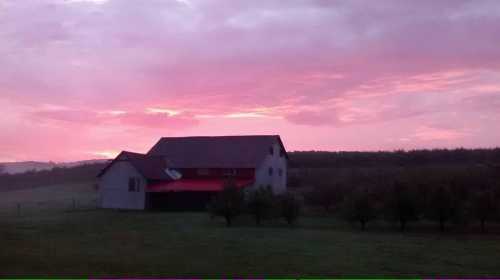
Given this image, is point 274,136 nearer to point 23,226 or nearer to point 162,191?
point 162,191

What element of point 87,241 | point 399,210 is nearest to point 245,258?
point 87,241

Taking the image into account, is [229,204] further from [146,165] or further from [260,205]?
[146,165]

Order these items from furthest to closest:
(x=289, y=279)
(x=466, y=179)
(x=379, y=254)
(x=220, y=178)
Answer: (x=220, y=178)
(x=466, y=179)
(x=379, y=254)
(x=289, y=279)

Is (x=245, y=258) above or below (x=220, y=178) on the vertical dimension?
below

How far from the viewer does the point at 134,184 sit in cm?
5534

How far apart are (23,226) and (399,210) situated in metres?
22.4

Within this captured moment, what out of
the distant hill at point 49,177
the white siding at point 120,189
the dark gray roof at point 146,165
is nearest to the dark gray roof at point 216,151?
the dark gray roof at point 146,165

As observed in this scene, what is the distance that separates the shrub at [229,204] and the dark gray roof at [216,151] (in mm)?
17162

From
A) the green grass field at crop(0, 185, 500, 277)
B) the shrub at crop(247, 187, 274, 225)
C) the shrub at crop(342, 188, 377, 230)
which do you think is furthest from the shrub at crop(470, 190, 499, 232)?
the shrub at crop(247, 187, 274, 225)

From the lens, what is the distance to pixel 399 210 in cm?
3688

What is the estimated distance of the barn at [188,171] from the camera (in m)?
54.6

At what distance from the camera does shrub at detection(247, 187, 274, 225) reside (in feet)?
130

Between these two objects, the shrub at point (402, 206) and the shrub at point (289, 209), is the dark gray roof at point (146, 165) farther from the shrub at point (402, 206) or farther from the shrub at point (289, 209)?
the shrub at point (402, 206)

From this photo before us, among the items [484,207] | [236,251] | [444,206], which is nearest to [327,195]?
[444,206]
